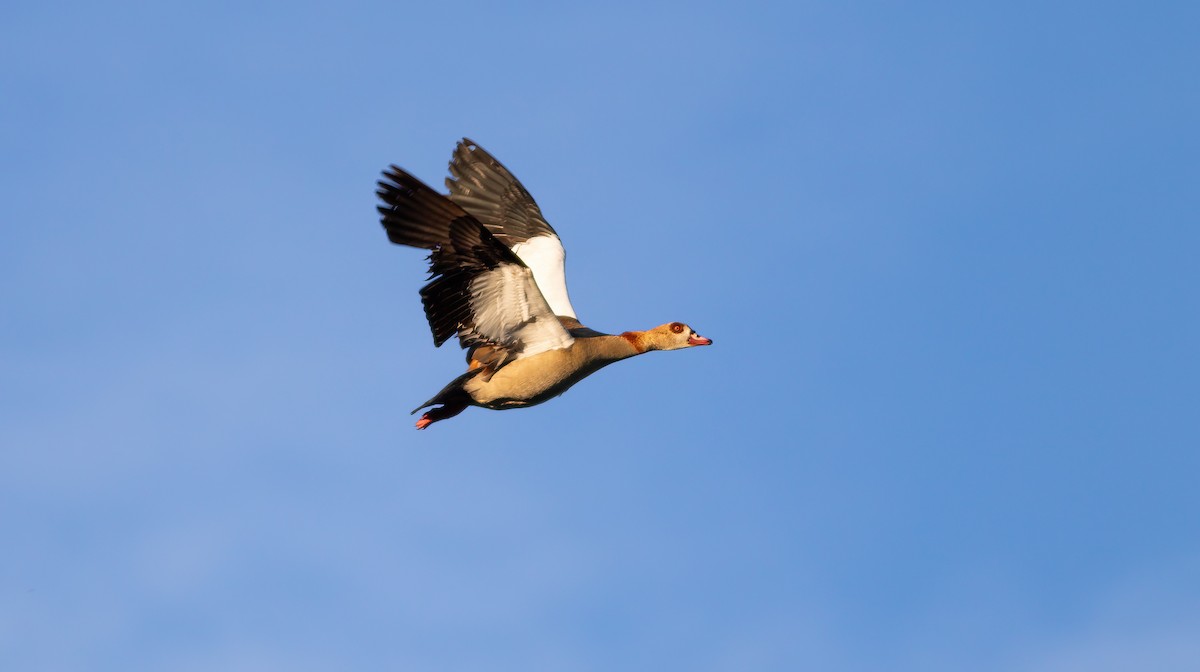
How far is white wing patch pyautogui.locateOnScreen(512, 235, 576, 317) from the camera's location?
54.4ft

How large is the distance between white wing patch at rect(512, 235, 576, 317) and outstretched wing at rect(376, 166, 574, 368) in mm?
1674

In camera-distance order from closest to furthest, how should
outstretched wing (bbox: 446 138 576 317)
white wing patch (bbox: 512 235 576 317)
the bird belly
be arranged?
the bird belly
white wing patch (bbox: 512 235 576 317)
outstretched wing (bbox: 446 138 576 317)

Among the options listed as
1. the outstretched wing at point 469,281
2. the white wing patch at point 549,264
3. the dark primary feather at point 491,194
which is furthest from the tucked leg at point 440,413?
the dark primary feather at point 491,194

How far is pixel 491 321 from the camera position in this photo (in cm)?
1473

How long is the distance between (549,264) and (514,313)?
2.47 meters

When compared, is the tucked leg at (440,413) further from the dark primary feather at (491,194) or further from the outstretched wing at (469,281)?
the dark primary feather at (491,194)

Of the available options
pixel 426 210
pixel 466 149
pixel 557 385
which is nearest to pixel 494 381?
pixel 557 385

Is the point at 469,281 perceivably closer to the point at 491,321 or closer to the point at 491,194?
the point at 491,321

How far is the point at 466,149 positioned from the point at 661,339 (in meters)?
3.89

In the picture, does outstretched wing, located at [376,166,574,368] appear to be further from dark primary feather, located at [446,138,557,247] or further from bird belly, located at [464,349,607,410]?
dark primary feather, located at [446,138,557,247]

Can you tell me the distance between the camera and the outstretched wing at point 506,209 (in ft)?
56.0

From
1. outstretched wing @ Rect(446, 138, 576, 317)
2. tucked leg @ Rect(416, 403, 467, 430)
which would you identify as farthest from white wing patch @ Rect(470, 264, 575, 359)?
outstretched wing @ Rect(446, 138, 576, 317)

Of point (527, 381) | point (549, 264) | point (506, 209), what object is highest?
point (506, 209)

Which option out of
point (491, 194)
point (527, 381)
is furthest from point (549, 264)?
point (527, 381)
